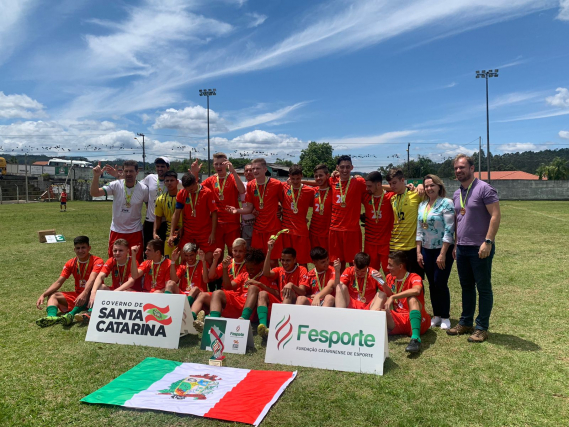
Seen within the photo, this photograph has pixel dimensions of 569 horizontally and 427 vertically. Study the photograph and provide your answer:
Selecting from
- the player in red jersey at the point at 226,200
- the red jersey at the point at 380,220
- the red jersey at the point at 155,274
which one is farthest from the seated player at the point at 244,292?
the red jersey at the point at 380,220

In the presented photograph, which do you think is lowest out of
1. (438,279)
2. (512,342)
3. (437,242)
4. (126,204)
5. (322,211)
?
(512,342)

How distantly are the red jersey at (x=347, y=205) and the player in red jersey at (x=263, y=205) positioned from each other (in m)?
0.87

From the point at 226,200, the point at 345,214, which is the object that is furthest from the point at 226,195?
the point at 345,214

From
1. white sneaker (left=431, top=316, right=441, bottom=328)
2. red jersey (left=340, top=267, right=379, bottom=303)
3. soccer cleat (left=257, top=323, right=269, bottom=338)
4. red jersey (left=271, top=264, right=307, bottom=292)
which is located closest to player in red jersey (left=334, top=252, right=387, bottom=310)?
red jersey (left=340, top=267, right=379, bottom=303)

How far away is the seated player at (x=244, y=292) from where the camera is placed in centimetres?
541

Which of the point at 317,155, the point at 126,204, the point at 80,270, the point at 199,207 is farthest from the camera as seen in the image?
the point at 317,155

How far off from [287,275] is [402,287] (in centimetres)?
156

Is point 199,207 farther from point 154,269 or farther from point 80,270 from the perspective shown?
point 80,270

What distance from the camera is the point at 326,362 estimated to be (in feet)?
14.4

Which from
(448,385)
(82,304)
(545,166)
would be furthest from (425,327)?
(545,166)

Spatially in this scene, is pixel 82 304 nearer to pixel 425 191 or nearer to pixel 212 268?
pixel 212 268

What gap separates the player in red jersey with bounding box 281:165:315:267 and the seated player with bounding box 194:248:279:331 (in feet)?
1.91

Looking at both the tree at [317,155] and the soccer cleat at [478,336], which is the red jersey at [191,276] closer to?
the soccer cleat at [478,336]

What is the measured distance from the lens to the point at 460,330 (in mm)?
5367
